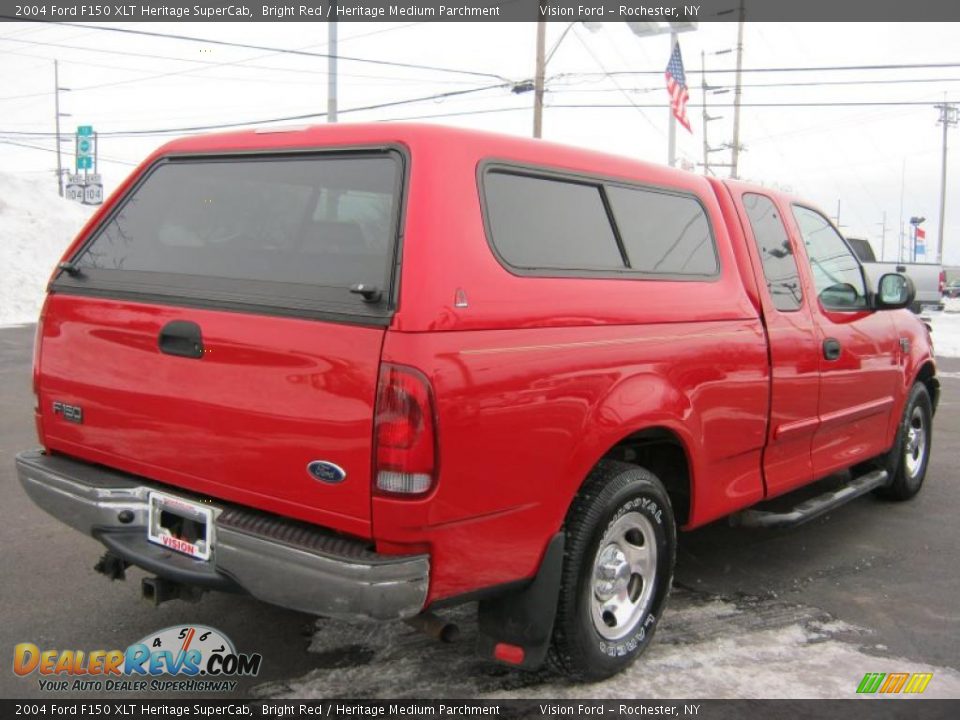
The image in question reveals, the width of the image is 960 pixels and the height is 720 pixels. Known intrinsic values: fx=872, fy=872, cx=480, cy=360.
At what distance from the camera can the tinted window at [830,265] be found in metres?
4.69

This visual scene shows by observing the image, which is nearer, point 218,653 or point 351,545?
point 351,545

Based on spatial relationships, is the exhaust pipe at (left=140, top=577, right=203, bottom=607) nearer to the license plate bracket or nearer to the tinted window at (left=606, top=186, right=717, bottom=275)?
the license plate bracket

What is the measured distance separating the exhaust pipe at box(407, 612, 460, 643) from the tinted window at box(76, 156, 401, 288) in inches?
42.8

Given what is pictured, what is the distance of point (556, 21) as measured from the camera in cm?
2045

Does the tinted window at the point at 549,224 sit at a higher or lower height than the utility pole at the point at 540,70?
lower

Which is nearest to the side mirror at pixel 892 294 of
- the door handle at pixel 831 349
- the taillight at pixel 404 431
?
the door handle at pixel 831 349

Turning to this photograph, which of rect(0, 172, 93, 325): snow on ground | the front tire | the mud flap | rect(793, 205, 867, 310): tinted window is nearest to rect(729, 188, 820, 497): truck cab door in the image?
rect(793, 205, 867, 310): tinted window

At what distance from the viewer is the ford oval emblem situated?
101 inches

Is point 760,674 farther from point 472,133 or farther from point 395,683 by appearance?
point 472,133

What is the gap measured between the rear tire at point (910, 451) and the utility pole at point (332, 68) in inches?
538

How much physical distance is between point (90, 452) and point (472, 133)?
6.05ft

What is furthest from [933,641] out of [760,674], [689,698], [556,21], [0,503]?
[556,21]

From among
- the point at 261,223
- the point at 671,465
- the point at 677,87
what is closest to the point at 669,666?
the point at 671,465

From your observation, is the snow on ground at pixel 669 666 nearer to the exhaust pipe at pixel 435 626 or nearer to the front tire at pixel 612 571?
the front tire at pixel 612 571
